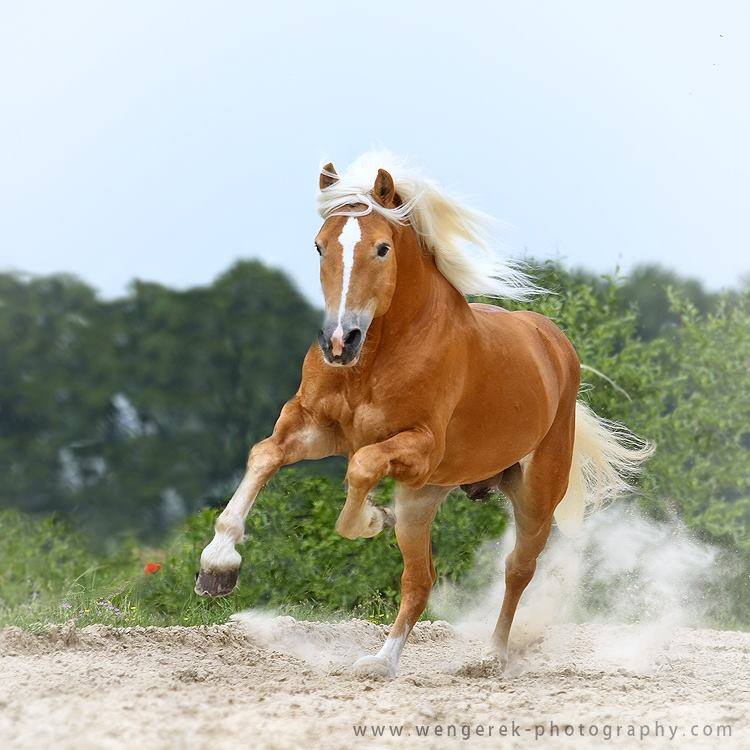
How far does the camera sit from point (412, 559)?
5184 mm

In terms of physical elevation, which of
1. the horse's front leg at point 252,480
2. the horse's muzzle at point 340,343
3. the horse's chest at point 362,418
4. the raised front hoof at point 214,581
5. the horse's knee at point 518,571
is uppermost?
the horse's muzzle at point 340,343

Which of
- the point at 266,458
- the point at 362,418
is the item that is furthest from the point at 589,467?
the point at 266,458

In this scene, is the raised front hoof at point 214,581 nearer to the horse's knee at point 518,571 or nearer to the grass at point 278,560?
the horse's knee at point 518,571

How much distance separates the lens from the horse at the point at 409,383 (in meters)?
4.19

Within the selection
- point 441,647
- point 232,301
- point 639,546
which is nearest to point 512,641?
point 441,647

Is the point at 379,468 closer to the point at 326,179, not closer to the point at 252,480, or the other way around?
the point at 252,480

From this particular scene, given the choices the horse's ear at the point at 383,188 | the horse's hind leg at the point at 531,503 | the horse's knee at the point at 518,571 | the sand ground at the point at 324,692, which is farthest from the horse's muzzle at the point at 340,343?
the horse's knee at the point at 518,571

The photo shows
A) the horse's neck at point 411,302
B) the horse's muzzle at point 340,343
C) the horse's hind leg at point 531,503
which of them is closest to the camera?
the horse's muzzle at point 340,343

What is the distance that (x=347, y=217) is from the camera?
435cm

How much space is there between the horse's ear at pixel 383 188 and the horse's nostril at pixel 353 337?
665 mm

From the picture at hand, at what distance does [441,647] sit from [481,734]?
9.82 feet

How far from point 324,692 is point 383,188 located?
197cm

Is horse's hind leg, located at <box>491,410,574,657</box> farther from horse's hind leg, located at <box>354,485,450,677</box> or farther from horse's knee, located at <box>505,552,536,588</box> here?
horse's hind leg, located at <box>354,485,450,677</box>

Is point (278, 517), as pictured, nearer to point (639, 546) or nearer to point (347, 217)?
point (639, 546)
